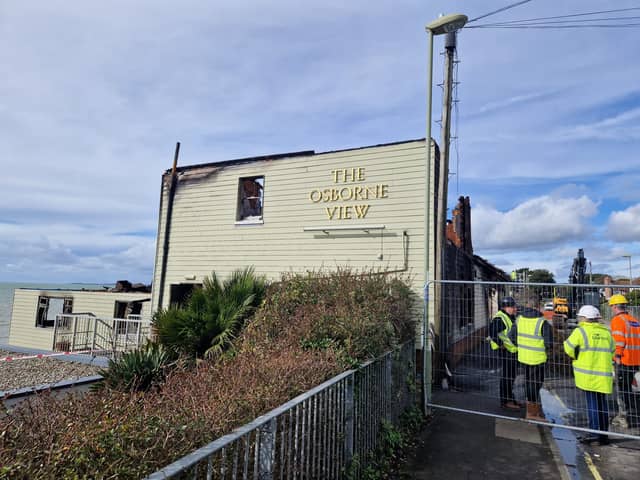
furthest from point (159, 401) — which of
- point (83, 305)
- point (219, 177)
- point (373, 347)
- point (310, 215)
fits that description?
point (83, 305)

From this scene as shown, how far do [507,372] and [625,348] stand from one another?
5.96 feet

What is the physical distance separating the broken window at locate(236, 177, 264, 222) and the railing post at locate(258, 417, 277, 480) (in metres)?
9.37

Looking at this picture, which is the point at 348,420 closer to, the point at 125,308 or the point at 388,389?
the point at 388,389

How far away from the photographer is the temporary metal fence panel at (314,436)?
208 cm

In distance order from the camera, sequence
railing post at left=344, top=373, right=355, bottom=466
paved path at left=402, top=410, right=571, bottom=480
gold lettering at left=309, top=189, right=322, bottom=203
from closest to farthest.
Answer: railing post at left=344, top=373, right=355, bottom=466, paved path at left=402, top=410, right=571, bottom=480, gold lettering at left=309, top=189, right=322, bottom=203

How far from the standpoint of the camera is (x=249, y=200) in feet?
41.3

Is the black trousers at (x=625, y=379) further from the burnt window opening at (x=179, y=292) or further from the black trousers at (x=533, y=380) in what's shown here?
the burnt window opening at (x=179, y=292)

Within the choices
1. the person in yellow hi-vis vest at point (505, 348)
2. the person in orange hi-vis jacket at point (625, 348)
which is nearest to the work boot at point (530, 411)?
the person in yellow hi-vis vest at point (505, 348)

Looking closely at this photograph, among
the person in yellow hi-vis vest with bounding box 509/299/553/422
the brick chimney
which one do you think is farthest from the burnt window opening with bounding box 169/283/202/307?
the person in yellow hi-vis vest with bounding box 509/299/553/422

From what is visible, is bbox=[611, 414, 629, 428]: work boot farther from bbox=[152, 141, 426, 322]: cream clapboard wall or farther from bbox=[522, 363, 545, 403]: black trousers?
bbox=[152, 141, 426, 322]: cream clapboard wall

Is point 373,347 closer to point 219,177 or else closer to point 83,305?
point 219,177

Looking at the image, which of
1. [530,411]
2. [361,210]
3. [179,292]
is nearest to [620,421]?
[530,411]

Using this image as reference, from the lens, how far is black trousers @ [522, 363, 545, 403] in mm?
6328

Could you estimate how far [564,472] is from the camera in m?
4.72
